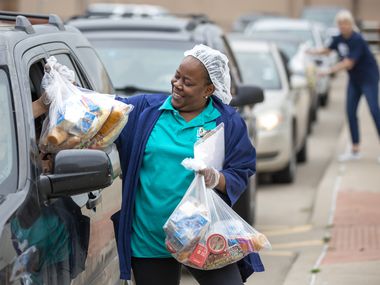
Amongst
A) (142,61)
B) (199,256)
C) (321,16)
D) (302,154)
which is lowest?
(321,16)

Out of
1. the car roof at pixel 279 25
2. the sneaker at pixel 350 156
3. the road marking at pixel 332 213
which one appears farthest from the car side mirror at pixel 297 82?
the car roof at pixel 279 25

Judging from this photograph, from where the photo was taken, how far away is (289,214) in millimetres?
12352

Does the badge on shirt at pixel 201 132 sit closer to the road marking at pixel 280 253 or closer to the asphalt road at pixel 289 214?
the asphalt road at pixel 289 214

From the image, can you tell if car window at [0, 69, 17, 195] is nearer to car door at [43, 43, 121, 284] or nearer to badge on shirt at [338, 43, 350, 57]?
car door at [43, 43, 121, 284]

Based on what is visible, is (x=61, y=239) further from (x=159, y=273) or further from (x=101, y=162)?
(x=159, y=273)

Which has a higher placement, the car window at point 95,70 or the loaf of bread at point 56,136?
the loaf of bread at point 56,136

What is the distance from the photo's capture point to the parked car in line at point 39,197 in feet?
13.5

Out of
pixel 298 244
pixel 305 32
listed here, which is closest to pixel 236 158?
pixel 298 244

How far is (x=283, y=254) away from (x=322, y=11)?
3588 centimetres

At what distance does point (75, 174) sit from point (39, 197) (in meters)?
0.17

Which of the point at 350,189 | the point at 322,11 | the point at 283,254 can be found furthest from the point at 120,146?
the point at 322,11

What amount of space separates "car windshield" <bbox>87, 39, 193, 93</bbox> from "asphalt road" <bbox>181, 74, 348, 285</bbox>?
1.81m

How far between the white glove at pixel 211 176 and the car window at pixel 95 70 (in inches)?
46.2

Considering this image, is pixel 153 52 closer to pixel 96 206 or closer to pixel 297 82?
pixel 96 206
